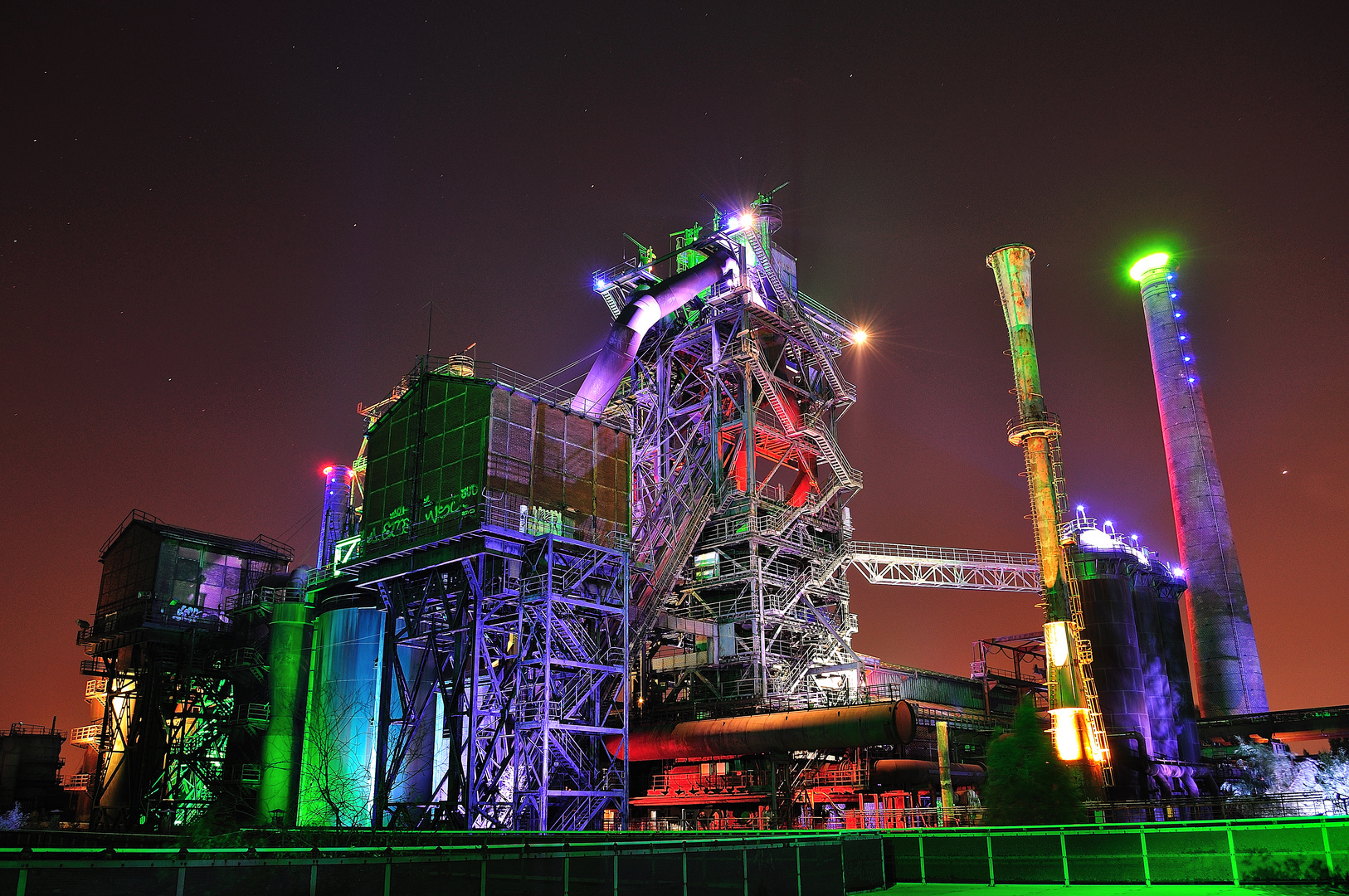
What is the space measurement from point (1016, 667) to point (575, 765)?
40582 millimetres

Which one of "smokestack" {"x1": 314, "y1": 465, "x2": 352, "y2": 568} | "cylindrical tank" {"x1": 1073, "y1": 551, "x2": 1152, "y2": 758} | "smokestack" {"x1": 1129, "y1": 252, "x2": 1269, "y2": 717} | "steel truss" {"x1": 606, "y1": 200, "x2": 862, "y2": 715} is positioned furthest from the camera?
"smokestack" {"x1": 1129, "y1": 252, "x2": 1269, "y2": 717}

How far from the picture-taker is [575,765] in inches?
1513

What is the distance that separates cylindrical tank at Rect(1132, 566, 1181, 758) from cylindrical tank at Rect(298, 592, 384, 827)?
4170 cm

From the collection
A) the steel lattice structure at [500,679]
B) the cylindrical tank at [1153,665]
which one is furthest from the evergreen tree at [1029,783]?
the cylindrical tank at [1153,665]

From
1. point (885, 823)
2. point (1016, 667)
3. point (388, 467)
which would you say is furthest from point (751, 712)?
point (1016, 667)

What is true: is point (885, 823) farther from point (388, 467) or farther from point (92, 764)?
point (92, 764)

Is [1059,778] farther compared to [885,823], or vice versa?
[885,823]

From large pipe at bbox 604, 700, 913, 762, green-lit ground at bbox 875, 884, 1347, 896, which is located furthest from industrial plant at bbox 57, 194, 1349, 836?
green-lit ground at bbox 875, 884, 1347, 896

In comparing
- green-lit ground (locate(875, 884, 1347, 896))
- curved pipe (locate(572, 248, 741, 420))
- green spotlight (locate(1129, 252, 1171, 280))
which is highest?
green spotlight (locate(1129, 252, 1171, 280))

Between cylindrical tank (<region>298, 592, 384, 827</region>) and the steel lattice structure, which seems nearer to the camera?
the steel lattice structure

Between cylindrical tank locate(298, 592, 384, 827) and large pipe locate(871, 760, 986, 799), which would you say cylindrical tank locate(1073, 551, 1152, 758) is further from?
cylindrical tank locate(298, 592, 384, 827)

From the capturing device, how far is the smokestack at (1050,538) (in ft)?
145

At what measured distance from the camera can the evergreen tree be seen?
32.8 metres

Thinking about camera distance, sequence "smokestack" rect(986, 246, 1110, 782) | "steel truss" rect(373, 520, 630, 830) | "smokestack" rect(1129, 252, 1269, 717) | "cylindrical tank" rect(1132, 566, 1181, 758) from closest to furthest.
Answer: "steel truss" rect(373, 520, 630, 830) < "smokestack" rect(986, 246, 1110, 782) < "cylindrical tank" rect(1132, 566, 1181, 758) < "smokestack" rect(1129, 252, 1269, 717)
